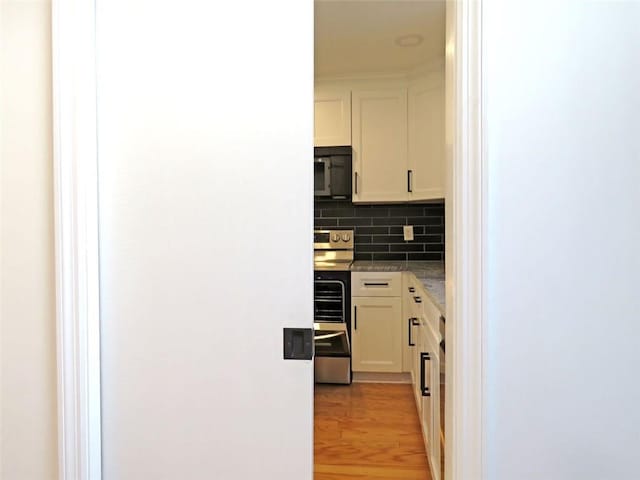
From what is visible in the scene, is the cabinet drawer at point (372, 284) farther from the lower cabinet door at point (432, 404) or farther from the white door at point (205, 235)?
the white door at point (205, 235)

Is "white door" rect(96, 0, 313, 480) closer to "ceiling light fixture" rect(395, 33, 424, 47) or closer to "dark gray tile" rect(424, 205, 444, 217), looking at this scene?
"ceiling light fixture" rect(395, 33, 424, 47)

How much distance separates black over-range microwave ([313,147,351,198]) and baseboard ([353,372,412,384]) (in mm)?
1520

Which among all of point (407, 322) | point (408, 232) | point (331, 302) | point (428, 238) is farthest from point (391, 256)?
point (331, 302)

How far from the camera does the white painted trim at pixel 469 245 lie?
36.9 inches

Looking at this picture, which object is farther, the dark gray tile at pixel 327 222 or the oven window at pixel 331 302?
the dark gray tile at pixel 327 222

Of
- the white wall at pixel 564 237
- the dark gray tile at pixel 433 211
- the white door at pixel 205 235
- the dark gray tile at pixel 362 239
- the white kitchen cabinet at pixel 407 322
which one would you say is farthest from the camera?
the dark gray tile at pixel 362 239

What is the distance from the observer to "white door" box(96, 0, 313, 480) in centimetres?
108

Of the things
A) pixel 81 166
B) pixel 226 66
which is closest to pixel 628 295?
pixel 226 66

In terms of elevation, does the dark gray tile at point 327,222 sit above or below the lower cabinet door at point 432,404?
above

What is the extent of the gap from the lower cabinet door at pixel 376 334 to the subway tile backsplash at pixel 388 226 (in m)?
0.68

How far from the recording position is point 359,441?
2457mm

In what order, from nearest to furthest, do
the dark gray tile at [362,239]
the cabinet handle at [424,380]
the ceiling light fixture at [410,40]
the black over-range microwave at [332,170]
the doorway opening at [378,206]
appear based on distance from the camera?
the cabinet handle at [424,380], the doorway opening at [378,206], the ceiling light fixture at [410,40], the black over-range microwave at [332,170], the dark gray tile at [362,239]

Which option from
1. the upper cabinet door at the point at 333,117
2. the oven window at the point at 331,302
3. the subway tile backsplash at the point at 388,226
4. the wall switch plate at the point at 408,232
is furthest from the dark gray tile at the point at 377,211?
the oven window at the point at 331,302

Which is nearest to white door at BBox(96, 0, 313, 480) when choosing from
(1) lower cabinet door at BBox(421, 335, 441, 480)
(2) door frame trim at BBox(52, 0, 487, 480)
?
(2) door frame trim at BBox(52, 0, 487, 480)
